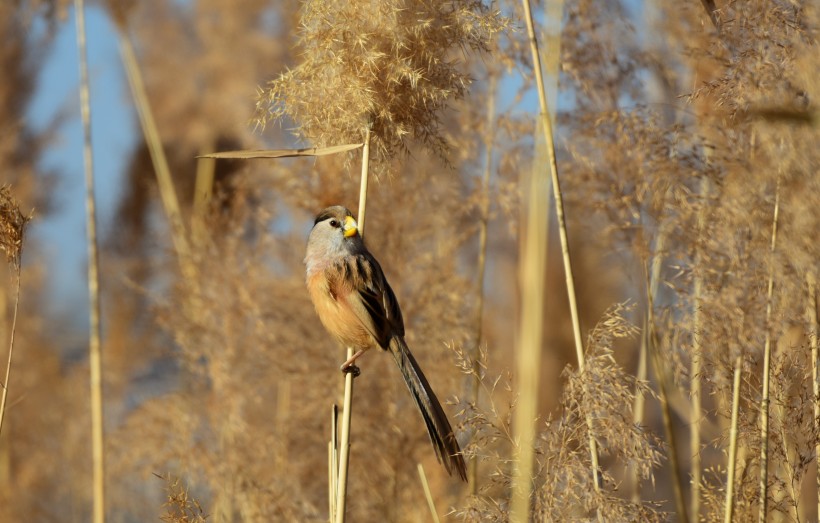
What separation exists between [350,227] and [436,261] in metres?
1.38

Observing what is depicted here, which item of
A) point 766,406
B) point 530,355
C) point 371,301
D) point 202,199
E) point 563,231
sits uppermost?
point 202,199

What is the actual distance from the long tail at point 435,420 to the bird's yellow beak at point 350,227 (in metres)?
0.39

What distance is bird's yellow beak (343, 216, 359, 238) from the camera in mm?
2517

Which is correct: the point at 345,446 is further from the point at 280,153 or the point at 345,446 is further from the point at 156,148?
the point at 156,148

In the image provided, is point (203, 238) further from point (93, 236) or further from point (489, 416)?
point (489, 416)

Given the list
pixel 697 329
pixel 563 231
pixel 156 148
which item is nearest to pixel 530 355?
pixel 563 231

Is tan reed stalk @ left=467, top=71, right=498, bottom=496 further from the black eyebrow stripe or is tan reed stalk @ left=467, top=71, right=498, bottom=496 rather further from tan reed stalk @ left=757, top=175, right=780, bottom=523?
tan reed stalk @ left=757, top=175, right=780, bottom=523

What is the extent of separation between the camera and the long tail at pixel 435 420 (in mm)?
2227

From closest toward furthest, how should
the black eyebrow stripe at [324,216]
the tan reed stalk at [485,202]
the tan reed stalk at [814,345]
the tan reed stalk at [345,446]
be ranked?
the tan reed stalk at [814,345], the tan reed stalk at [345,446], the black eyebrow stripe at [324,216], the tan reed stalk at [485,202]

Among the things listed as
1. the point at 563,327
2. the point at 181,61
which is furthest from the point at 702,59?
the point at 181,61

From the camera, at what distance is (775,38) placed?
2.07m

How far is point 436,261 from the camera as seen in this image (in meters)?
3.89

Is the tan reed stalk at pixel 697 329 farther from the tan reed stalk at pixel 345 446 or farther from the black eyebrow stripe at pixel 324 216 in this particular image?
the black eyebrow stripe at pixel 324 216

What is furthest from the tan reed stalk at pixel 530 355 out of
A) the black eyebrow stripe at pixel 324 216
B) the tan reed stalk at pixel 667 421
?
the black eyebrow stripe at pixel 324 216
